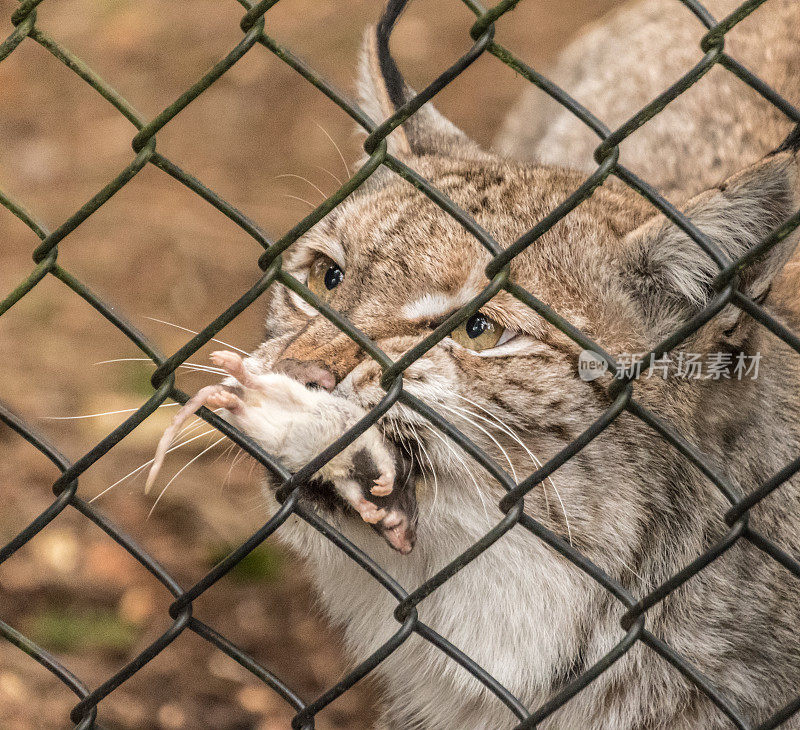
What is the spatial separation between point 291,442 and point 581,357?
70cm

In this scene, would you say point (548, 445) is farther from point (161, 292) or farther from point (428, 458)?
point (161, 292)

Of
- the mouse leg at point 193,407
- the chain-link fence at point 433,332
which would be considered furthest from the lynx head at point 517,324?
the chain-link fence at point 433,332

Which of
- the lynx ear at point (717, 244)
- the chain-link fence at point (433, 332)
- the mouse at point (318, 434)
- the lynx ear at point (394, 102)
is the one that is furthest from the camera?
the lynx ear at point (394, 102)

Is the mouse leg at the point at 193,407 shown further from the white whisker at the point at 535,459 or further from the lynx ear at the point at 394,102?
the lynx ear at the point at 394,102

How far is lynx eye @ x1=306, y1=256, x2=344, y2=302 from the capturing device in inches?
103

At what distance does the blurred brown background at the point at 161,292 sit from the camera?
3350mm

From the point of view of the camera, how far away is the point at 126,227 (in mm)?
5270

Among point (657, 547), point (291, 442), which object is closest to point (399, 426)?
point (291, 442)

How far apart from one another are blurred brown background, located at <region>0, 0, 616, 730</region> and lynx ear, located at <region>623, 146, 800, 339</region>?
117cm

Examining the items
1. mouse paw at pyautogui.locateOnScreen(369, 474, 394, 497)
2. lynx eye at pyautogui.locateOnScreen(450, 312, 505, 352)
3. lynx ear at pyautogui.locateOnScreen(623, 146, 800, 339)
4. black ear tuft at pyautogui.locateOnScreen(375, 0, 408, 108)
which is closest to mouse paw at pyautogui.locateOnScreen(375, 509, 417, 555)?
mouse paw at pyautogui.locateOnScreen(369, 474, 394, 497)

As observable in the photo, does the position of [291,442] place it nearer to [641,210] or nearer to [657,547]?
[657,547]

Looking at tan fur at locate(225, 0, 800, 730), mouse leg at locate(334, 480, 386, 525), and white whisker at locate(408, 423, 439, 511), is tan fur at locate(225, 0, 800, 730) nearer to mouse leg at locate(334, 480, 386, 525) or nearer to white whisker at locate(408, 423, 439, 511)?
white whisker at locate(408, 423, 439, 511)

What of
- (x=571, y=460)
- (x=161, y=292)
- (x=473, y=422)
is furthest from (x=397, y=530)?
(x=161, y=292)

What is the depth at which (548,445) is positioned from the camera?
7.00 ft
